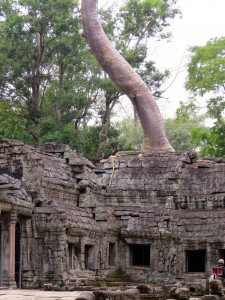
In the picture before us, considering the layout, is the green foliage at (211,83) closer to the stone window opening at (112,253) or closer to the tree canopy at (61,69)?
the tree canopy at (61,69)

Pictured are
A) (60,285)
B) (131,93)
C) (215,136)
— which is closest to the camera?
(60,285)

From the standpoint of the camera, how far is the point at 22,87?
119 ft

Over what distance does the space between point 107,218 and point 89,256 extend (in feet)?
4.98

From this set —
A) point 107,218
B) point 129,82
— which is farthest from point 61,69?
point 107,218

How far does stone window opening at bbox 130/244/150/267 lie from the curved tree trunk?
602 centimetres

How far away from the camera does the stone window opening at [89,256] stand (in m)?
23.6

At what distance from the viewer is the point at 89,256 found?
23719mm

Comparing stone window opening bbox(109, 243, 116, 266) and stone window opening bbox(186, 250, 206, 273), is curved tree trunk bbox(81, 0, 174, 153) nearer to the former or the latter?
stone window opening bbox(109, 243, 116, 266)

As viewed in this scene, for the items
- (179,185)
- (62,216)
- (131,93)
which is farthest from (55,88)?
(62,216)

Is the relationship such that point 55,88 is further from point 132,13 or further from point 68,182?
point 68,182

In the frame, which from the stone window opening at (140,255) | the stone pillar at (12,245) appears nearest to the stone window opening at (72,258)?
the stone pillar at (12,245)

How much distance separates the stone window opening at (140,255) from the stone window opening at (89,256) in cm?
207

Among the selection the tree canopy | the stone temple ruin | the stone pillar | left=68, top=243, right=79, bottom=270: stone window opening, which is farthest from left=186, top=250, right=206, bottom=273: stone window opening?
the tree canopy

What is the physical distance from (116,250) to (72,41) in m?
14.7
